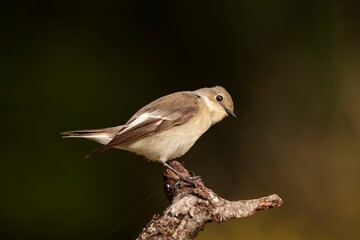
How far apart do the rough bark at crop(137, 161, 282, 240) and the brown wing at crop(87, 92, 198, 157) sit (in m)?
0.72

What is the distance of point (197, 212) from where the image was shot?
122 inches

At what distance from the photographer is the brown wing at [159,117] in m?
3.90

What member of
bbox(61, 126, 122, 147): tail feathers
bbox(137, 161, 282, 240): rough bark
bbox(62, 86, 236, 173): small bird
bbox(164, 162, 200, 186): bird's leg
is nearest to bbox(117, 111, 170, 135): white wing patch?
bbox(62, 86, 236, 173): small bird

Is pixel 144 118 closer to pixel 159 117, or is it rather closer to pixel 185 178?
pixel 159 117

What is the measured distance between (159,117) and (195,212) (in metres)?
1.04

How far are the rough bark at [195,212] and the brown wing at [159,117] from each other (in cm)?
72

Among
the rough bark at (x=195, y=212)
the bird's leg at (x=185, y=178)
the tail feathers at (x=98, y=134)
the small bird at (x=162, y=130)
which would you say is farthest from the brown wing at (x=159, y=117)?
the rough bark at (x=195, y=212)

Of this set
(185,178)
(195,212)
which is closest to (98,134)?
(185,178)

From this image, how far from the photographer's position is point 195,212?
3.10 meters

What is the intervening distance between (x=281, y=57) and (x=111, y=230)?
2.04m

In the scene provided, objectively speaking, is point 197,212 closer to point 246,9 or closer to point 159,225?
point 159,225

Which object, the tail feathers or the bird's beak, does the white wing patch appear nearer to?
the tail feathers

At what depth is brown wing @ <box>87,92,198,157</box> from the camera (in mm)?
3898
